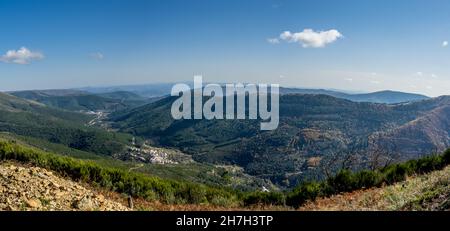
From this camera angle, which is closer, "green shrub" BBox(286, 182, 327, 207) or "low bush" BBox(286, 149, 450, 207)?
"green shrub" BBox(286, 182, 327, 207)

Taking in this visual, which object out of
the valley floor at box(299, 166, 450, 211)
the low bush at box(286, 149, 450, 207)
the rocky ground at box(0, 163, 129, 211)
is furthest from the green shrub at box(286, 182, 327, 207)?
the rocky ground at box(0, 163, 129, 211)

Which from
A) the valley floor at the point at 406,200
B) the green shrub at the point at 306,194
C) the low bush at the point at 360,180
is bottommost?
the green shrub at the point at 306,194

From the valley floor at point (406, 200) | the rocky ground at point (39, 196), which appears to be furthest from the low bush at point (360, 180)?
the rocky ground at point (39, 196)

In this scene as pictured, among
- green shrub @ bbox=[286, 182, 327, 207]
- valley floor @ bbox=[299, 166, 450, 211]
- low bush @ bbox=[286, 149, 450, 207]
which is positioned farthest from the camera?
low bush @ bbox=[286, 149, 450, 207]

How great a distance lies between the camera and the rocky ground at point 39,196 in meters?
13.8

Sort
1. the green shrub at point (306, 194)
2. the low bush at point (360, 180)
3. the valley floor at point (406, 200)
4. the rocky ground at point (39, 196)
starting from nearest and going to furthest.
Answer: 1. the rocky ground at point (39, 196)
2. the valley floor at point (406, 200)
3. the green shrub at point (306, 194)
4. the low bush at point (360, 180)

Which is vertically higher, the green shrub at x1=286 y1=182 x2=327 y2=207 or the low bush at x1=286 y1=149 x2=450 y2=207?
the low bush at x1=286 y1=149 x2=450 y2=207

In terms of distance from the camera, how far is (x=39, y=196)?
14867 millimetres

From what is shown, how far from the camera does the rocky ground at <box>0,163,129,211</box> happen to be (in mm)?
13805

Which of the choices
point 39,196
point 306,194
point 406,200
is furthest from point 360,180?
point 39,196

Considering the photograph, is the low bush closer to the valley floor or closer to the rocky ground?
the valley floor

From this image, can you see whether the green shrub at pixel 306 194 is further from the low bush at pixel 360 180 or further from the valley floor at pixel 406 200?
the valley floor at pixel 406 200
